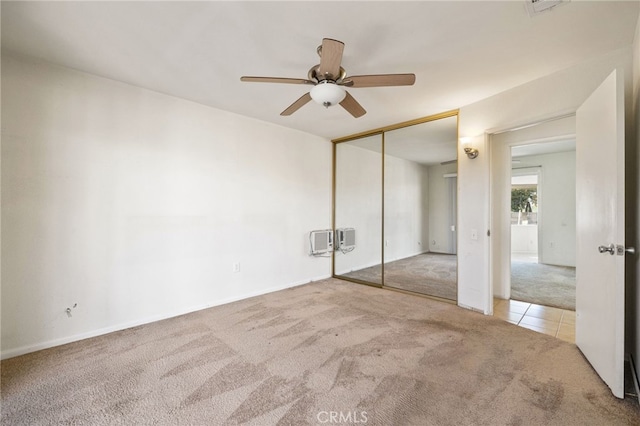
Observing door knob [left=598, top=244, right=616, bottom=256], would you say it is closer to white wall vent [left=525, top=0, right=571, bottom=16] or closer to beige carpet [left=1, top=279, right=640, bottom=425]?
beige carpet [left=1, top=279, right=640, bottom=425]

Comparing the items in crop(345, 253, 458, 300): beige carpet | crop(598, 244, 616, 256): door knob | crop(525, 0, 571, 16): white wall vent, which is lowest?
crop(345, 253, 458, 300): beige carpet

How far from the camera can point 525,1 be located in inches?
64.1

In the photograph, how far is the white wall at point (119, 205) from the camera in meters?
2.22

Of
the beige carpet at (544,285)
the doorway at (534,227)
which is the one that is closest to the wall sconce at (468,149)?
the doorway at (534,227)

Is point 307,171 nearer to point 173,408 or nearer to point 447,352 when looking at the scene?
point 447,352

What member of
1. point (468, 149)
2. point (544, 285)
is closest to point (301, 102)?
point (468, 149)

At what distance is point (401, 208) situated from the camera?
4715mm

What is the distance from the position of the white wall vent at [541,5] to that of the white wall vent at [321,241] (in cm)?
357

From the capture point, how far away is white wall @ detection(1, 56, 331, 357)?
222 cm

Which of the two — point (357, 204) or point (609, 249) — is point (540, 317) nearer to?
point (609, 249)

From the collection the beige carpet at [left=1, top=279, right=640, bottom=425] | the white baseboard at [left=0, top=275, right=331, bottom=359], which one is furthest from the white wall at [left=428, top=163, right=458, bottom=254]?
the white baseboard at [left=0, top=275, right=331, bottom=359]

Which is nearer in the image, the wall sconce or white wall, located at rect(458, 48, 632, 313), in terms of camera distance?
white wall, located at rect(458, 48, 632, 313)

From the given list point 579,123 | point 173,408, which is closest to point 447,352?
point 173,408

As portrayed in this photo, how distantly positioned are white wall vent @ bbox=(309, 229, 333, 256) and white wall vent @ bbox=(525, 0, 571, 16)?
3573 millimetres
